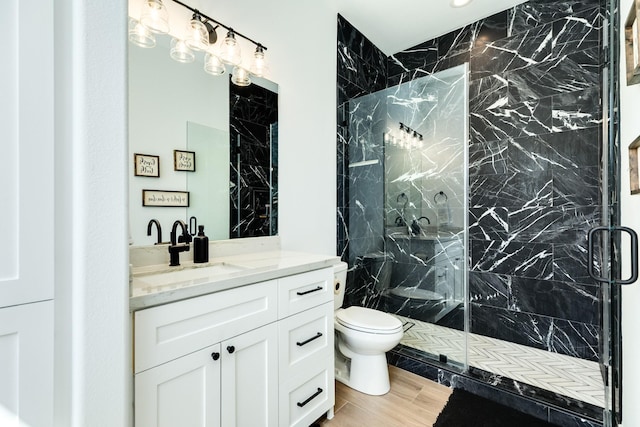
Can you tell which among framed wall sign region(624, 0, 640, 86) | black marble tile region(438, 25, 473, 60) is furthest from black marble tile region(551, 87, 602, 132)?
framed wall sign region(624, 0, 640, 86)

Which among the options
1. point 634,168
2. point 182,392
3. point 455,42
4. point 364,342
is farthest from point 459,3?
point 182,392

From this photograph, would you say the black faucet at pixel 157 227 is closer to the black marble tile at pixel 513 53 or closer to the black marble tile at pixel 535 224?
the black marble tile at pixel 535 224

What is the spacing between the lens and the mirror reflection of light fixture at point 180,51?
148 cm

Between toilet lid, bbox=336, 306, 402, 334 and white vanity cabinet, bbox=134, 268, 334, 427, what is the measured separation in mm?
293

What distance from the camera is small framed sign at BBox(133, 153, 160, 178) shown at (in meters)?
1.37

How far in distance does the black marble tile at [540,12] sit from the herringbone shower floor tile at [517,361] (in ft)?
8.76

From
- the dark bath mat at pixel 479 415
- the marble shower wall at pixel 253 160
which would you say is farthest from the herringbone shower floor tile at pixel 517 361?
the marble shower wall at pixel 253 160

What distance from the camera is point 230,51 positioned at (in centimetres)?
166

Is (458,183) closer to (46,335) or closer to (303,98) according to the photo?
(303,98)

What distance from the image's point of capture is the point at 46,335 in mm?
730

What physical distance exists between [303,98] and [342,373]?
206 centimetres

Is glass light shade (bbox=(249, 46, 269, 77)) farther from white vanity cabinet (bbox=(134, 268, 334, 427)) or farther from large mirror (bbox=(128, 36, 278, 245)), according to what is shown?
white vanity cabinet (bbox=(134, 268, 334, 427))

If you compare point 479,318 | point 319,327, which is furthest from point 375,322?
point 479,318

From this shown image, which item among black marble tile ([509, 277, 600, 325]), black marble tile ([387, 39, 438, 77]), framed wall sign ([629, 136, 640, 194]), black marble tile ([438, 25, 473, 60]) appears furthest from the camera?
black marble tile ([387, 39, 438, 77])
